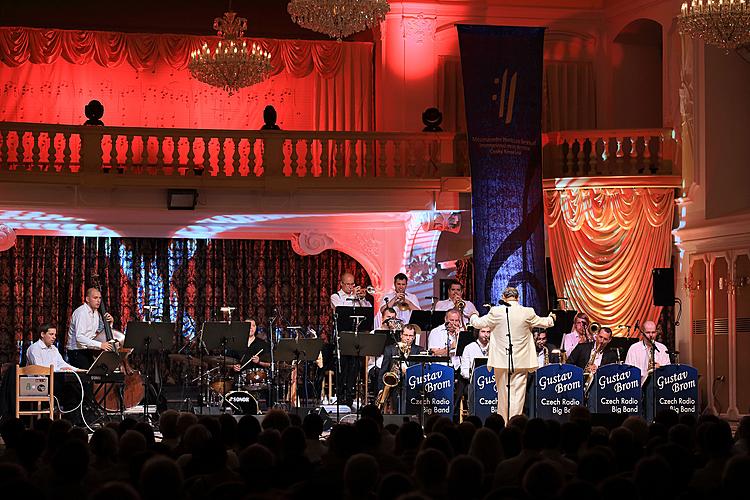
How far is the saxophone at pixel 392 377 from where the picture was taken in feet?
40.6

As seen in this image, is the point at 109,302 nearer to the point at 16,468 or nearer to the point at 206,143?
the point at 206,143

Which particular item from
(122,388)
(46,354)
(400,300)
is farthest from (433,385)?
(46,354)

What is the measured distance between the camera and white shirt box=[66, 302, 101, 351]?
1334 cm

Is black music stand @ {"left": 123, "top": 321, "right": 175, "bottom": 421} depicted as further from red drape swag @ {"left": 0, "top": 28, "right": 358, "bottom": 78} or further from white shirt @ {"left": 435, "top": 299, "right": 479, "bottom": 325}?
red drape swag @ {"left": 0, "top": 28, "right": 358, "bottom": 78}

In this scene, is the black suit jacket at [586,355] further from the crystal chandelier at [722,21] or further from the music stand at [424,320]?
the crystal chandelier at [722,21]

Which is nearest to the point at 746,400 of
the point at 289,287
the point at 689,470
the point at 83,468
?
the point at 289,287

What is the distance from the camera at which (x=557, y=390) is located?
11.5 meters

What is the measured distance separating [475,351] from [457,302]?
103 centimetres

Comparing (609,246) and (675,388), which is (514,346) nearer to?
(675,388)

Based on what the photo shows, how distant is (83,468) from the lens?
468cm

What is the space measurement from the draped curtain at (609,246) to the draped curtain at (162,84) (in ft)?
12.0

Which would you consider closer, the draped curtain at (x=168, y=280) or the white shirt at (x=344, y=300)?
the white shirt at (x=344, y=300)

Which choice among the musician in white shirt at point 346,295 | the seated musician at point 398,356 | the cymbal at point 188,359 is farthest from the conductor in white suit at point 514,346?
the musician in white shirt at point 346,295

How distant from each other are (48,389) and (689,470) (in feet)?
27.3
